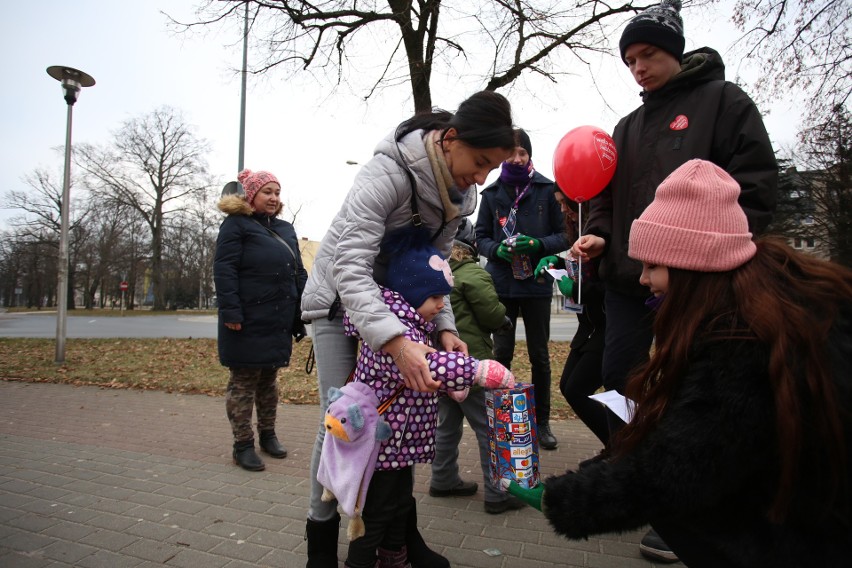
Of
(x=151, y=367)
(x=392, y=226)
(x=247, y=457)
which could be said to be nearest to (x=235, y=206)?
(x=247, y=457)

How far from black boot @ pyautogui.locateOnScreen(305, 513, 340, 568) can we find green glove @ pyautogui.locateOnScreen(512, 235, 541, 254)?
2.33 meters

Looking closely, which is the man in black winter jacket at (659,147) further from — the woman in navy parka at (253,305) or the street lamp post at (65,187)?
A: the street lamp post at (65,187)

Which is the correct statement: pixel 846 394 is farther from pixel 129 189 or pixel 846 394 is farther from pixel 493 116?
pixel 129 189

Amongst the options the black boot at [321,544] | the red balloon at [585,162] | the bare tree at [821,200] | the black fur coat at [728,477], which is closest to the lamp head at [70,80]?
the red balloon at [585,162]

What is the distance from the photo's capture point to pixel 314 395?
261 inches

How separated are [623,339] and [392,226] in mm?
1163

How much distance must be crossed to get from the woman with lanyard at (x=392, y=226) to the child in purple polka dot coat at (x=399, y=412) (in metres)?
0.12

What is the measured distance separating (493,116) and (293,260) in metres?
2.67

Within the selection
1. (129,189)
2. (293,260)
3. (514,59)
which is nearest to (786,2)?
(514,59)

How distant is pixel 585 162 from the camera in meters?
2.80

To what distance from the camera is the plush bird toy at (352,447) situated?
1.97 m

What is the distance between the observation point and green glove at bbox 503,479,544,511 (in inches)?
71.2

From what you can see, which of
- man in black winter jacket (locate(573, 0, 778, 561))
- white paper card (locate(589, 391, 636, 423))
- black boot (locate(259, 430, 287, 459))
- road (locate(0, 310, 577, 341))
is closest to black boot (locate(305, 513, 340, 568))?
white paper card (locate(589, 391, 636, 423))

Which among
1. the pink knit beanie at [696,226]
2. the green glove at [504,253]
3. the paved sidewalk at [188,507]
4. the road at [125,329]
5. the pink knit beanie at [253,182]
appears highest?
the pink knit beanie at [253,182]
